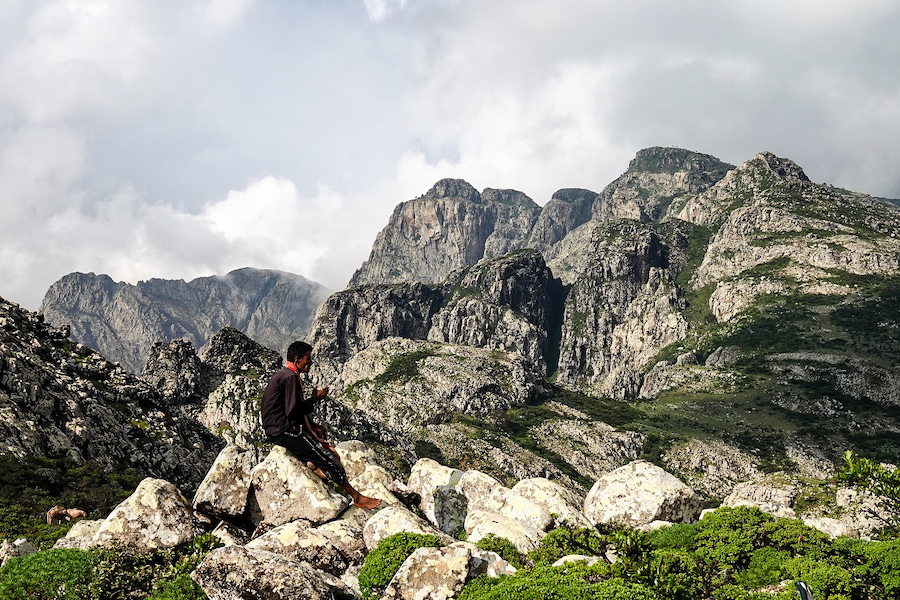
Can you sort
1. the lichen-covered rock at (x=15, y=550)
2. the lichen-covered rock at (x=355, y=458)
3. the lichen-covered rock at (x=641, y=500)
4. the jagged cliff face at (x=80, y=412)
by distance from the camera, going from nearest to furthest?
the lichen-covered rock at (x=15, y=550)
the lichen-covered rock at (x=355, y=458)
the lichen-covered rock at (x=641, y=500)
the jagged cliff face at (x=80, y=412)

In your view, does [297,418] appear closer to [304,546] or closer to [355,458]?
[304,546]

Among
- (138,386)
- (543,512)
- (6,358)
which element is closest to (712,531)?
(543,512)

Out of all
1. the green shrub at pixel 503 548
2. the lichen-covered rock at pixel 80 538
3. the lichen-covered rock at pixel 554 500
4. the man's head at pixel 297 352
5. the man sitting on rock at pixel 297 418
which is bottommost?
the lichen-covered rock at pixel 80 538

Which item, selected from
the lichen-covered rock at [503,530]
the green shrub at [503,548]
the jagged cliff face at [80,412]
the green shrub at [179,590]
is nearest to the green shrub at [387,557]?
the green shrub at [503,548]

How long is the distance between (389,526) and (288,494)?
4.46m

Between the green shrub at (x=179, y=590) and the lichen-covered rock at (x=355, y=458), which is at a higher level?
the lichen-covered rock at (x=355, y=458)

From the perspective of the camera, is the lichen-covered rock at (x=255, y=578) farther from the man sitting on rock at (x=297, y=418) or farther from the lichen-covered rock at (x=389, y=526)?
the man sitting on rock at (x=297, y=418)

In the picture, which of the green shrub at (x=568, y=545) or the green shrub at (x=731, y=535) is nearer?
the green shrub at (x=568, y=545)

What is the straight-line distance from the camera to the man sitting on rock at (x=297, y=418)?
59.9 feet

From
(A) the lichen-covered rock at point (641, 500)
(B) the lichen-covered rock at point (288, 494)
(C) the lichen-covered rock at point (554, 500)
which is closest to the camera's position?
(B) the lichen-covered rock at point (288, 494)

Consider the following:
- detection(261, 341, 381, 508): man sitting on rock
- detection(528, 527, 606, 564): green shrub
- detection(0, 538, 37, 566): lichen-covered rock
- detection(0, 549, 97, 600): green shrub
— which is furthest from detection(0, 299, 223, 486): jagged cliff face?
detection(528, 527, 606, 564): green shrub

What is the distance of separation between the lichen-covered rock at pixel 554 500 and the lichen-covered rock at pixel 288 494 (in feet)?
35.7

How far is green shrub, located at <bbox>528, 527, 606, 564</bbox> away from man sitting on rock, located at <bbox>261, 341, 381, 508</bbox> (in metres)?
7.49

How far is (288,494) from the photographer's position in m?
20.0
